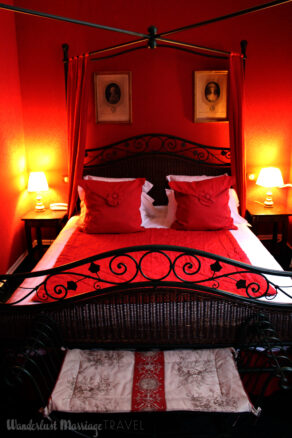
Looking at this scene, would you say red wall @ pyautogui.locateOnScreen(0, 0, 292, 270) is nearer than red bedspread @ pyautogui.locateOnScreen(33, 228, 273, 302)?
No

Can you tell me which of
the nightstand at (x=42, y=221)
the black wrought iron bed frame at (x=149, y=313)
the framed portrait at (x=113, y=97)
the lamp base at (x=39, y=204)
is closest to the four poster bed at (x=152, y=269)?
the black wrought iron bed frame at (x=149, y=313)

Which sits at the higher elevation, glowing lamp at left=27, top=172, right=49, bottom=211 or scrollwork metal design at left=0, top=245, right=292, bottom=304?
glowing lamp at left=27, top=172, right=49, bottom=211

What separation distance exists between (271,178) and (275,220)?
1.43ft

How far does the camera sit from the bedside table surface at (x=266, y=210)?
4.07m

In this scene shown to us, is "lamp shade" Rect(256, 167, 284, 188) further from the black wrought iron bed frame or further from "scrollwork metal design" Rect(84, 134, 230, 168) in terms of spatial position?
the black wrought iron bed frame

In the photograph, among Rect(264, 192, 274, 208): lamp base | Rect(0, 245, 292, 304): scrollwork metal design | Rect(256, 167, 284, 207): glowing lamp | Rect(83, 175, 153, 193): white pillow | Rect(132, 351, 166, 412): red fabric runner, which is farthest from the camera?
Rect(264, 192, 274, 208): lamp base

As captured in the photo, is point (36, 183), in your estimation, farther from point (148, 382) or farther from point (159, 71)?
point (148, 382)

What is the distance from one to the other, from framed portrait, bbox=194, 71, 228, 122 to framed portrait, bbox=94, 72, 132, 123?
2.34 feet

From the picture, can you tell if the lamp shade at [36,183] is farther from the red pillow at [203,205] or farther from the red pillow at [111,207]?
the red pillow at [203,205]

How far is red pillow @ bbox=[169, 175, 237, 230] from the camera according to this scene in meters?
3.55

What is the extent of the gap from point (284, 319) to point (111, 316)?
1.00 meters

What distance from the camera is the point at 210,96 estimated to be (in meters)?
4.20

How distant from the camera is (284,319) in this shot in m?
2.30

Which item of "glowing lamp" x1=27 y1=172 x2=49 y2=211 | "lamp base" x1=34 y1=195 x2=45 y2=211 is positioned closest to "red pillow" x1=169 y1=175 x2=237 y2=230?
"glowing lamp" x1=27 y1=172 x2=49 y2=211
